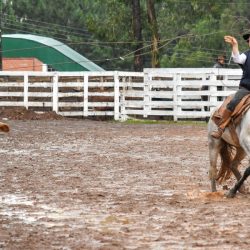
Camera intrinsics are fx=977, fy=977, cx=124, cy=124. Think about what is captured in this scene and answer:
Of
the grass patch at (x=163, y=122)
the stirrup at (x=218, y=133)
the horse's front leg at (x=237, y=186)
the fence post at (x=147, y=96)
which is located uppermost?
the stirrup at (x=218, y=133)

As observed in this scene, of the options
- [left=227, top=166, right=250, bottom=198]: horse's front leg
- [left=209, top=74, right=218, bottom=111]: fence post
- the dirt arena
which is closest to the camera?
the dirt arena

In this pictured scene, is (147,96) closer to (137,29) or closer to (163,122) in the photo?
(163,122)

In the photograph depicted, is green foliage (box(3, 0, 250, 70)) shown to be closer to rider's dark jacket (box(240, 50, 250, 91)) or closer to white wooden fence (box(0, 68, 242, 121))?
white wooden fence (box(0, 68, 242, 121))

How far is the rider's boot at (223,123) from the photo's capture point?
39.6 ft

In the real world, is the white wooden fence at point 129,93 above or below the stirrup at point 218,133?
below

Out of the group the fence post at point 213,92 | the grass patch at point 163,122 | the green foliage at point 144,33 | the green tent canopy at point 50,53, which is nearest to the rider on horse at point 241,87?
the grass patch at point 163,122

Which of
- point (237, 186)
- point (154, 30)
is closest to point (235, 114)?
point (237, 186)

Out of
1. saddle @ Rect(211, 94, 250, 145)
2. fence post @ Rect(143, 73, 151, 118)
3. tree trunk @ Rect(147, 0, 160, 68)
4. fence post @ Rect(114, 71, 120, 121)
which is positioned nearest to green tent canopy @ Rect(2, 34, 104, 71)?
tree trunk @ Rect(147, 0, 160, 68)

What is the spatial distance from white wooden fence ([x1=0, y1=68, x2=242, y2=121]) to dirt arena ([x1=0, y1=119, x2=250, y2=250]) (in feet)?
24.3

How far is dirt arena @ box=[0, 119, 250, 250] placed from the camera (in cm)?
852

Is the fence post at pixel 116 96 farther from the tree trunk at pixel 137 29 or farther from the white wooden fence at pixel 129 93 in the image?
the tree trunk at pixel 137 29

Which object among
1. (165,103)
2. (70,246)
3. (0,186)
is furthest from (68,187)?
(165,103)

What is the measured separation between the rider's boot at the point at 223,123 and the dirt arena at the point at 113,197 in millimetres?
742

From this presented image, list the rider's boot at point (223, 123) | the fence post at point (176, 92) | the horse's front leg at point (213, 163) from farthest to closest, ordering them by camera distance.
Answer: the fence post at point (176, 92), the horse's front leg at point (213, 163), the rider's boot at point (223, 123)
